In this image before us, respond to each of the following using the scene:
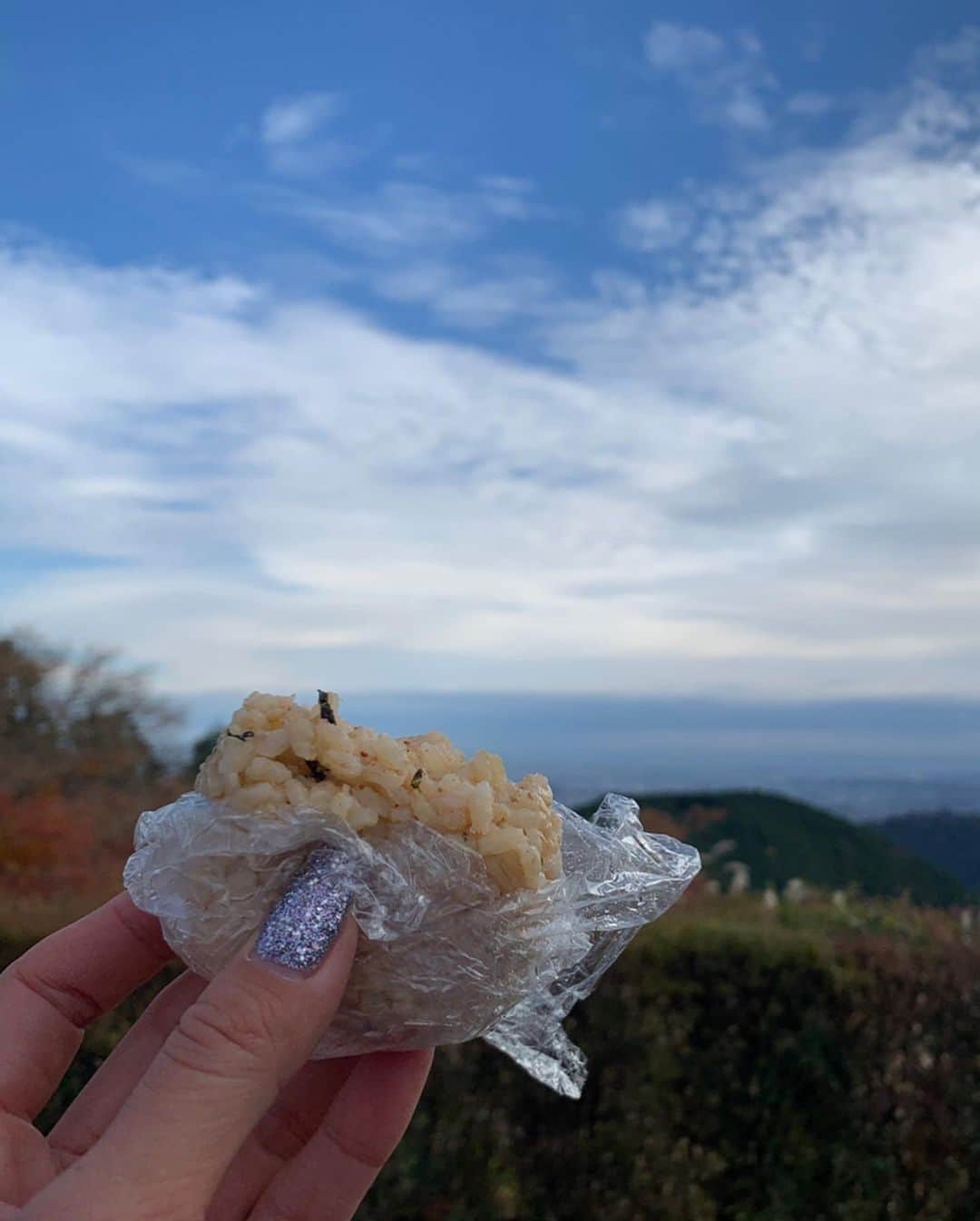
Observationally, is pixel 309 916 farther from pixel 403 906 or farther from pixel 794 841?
pixel 794 841

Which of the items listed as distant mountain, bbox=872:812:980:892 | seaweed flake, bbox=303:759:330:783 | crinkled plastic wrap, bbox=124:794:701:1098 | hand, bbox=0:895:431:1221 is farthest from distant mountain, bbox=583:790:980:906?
seaweed flake, bbox=303:759:330:783

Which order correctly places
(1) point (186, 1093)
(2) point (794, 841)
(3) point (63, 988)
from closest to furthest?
(1) point (186, 1093), (3) point (63, 988), (2) point (794, 841)

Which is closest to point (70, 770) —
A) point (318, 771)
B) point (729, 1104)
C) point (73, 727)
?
point (73, 727)

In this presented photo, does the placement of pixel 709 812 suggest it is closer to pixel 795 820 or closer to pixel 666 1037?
pixel 795 820

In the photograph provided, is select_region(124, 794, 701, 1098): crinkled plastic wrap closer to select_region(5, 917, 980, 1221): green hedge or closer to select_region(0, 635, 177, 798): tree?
select_region(5, 917, 980, 1221): green hedge

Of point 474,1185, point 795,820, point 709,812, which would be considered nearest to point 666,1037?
point 474,1185
